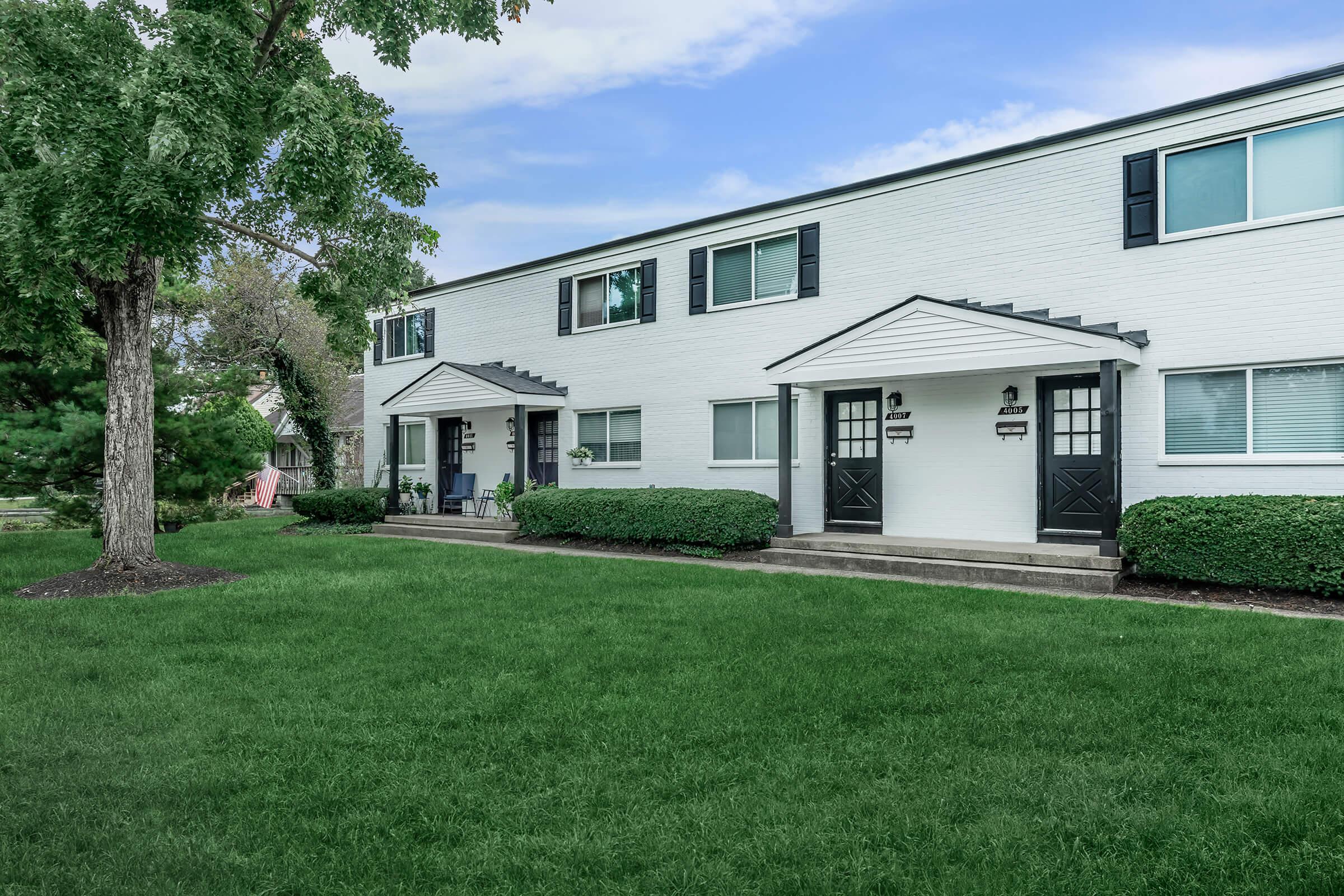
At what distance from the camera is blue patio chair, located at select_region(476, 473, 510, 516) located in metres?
17.2

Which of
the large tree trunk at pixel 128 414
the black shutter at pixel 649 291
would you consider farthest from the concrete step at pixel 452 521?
the large tree trunk at pixel 128 414

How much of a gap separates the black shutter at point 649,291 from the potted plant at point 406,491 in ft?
22.3

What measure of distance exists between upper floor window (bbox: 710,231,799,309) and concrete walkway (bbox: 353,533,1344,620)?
15.0ft

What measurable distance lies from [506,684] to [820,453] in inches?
326

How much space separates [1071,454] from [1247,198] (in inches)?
137

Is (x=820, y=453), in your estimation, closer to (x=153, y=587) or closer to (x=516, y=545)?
(x=516, y=545)

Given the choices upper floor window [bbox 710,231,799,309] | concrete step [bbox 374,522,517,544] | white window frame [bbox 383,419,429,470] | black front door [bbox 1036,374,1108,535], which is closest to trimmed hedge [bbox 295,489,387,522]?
concrete step [bbox 374,522,517,544]

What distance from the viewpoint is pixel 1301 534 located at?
7953 mm

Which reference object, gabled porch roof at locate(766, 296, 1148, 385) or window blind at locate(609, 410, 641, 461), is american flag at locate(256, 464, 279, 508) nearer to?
window blind at locate(609, 410, 641, 461)

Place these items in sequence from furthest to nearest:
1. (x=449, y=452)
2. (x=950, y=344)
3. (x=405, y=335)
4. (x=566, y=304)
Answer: (x=405, y=335) < (x=449, y=452) < (x=566, y=304) < (x=950, y=344)

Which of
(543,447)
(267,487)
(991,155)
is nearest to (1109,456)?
(991,155)

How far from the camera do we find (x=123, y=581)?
9.30 m

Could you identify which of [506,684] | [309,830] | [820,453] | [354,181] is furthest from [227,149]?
[820,453]

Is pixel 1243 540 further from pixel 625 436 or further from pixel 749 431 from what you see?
pixel 625 436
